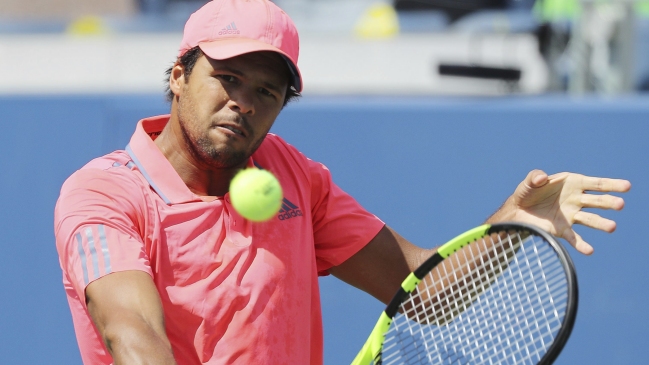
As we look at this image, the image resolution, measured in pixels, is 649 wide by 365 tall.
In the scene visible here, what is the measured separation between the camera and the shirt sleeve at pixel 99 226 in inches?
79.4

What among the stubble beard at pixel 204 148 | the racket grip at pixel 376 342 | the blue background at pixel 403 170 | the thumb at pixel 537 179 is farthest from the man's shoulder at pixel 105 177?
the blue background at pixel 403 170

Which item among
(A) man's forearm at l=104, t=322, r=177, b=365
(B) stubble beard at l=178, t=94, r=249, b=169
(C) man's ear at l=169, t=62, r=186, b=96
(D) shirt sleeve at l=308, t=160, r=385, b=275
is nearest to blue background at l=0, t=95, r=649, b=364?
(D) shirt sleeve at l=308, t=160, r=385, b=275

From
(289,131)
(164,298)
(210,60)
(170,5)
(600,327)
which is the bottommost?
(600,327)

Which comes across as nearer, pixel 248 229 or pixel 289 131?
pixel 248 229

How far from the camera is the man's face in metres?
2.29

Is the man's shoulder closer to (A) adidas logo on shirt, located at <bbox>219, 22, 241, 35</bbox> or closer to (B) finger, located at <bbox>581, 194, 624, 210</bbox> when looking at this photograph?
(A) adidas logo on shirt, located at <bbox>219, 22, 241, 35</bbox>

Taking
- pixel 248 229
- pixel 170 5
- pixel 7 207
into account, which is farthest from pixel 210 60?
pixel 170 5

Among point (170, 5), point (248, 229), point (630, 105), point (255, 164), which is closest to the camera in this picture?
point (248, 229)

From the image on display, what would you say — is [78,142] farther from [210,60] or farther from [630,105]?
[630,105]

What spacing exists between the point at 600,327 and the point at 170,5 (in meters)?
3.72

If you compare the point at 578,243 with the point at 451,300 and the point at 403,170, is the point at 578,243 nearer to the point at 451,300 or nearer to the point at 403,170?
the point at 451,300

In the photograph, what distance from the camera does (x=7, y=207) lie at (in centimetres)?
426

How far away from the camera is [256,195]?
86.7 inches

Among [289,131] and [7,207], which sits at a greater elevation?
[289,131]
